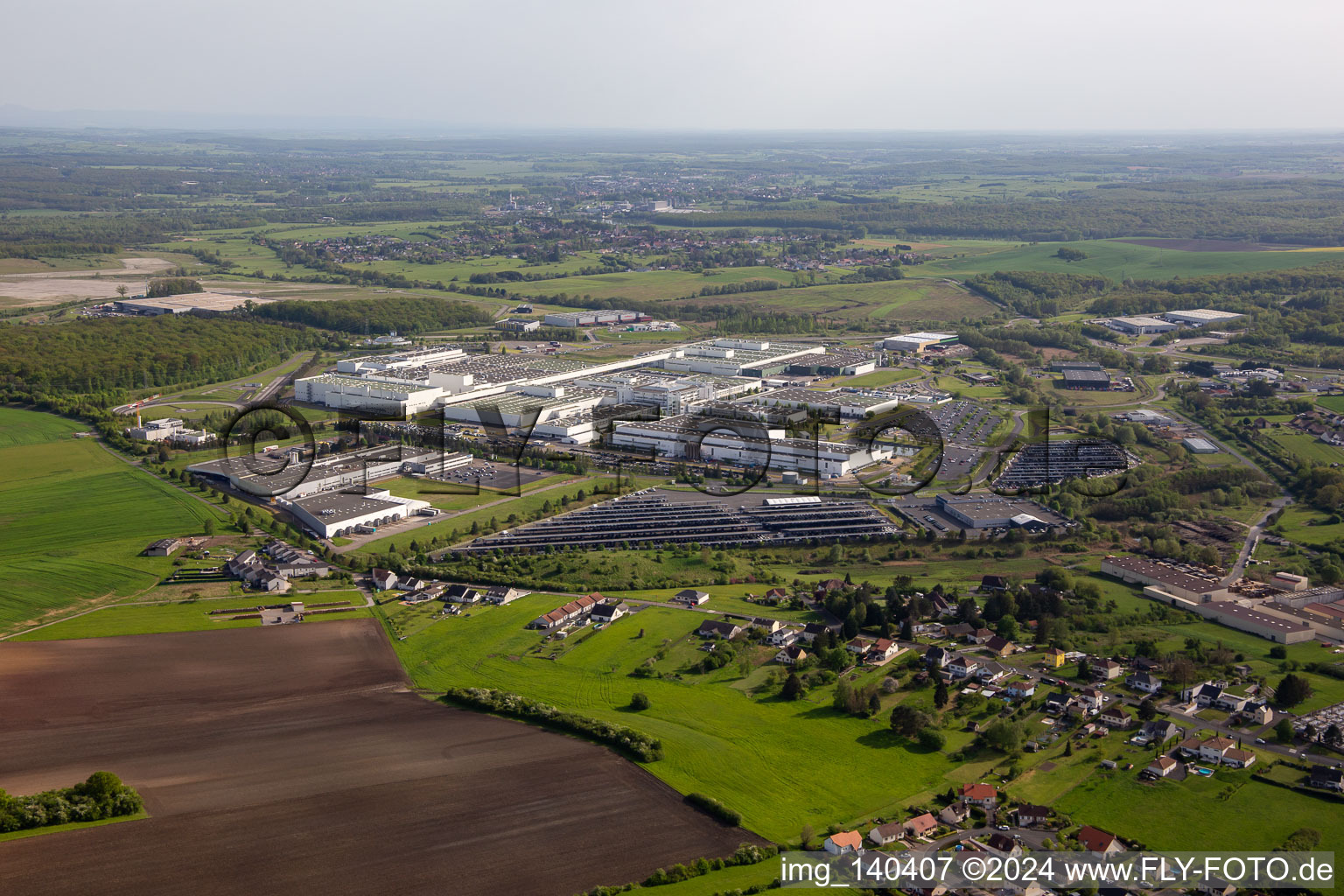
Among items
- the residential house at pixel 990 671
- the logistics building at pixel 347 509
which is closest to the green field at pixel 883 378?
the logistics building at pixel 347 509

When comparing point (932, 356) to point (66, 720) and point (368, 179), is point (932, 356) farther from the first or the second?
point (368, 179)

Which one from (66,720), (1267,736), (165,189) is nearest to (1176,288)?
(1267,736)

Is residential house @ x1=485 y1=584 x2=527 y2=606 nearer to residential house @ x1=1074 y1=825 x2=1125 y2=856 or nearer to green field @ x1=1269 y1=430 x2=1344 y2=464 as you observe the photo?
residential house @ x1=1074 y1=825 x2=1125 y2=856

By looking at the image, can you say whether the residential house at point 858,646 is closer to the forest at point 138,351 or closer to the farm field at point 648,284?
the forest at point 138,351

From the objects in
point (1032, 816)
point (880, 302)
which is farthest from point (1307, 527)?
point (880, 302)

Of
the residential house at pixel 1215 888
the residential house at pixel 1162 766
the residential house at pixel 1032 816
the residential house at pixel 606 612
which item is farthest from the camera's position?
the residential house at pixel 606 612

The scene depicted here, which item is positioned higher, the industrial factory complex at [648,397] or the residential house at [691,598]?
the industrial factory complex at [648,397]
